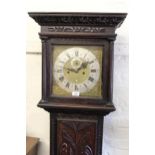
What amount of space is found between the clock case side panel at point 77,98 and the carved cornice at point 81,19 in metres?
0.07

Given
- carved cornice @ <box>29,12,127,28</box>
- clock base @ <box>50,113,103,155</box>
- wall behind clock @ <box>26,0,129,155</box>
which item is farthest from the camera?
wall behind clock @ <box>26,0,129,155</box>

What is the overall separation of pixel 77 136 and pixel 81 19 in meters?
0.59

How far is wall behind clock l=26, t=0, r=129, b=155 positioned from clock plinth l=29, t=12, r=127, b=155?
249 millimetres

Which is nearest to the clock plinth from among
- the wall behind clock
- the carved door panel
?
the carved door panel

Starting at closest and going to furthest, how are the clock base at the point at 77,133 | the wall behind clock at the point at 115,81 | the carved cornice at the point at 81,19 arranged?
the carved cornice at the point at 81,19 < the clock base at the point at 77,133 < the wall behind clock at the point at 115,81

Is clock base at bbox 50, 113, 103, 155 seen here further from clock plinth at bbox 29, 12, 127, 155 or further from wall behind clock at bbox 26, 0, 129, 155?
wall behind clock at bbox 26, 0, 129, 155

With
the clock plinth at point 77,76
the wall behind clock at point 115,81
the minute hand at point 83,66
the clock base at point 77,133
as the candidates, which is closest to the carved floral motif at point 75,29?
the clock plinth at point 77,76

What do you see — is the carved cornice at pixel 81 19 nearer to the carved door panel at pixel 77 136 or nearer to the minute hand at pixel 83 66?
the minute hand at pixel 83 66

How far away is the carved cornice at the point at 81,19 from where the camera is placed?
103 centimetres

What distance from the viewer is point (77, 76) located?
3.70ft

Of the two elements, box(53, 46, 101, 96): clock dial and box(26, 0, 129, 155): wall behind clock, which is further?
box(26, 0, 129, 155): wall behind clock

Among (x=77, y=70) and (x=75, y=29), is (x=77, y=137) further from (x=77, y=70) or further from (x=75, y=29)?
(x=75, y=29)

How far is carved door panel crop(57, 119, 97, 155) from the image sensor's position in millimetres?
1152
